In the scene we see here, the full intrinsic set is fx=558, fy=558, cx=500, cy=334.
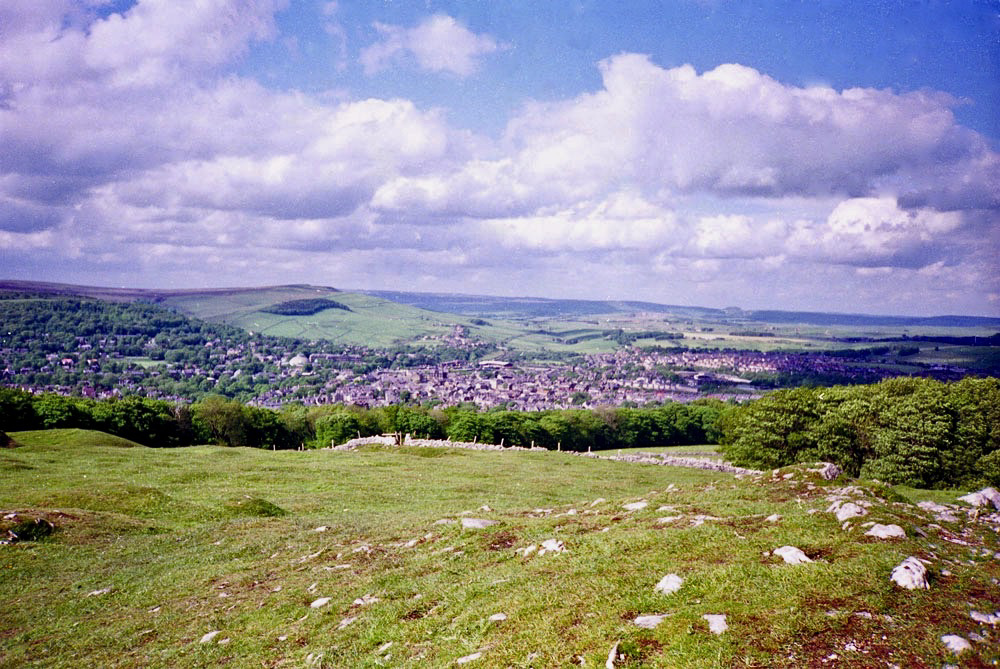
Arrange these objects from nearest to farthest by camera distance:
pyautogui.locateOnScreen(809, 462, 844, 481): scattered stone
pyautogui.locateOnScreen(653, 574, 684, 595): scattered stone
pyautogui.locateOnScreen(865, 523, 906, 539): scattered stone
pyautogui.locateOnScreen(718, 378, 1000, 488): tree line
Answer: pyautogui.locateOnScreen(653, 574, 684, 595): scattered stone < pyautogui.locateOnScreen(865, 523, 906, 539): scattered stone < pyautogui.locateOnScreen(809, 462, 844, 481): scattered stone < pyautogui.locateOnScreen(718, 378, 1000, 488): tree line

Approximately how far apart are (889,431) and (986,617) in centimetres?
6308

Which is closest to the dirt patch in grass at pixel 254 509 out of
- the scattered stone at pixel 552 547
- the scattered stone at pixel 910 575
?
the scattered stone at pixel 552 547

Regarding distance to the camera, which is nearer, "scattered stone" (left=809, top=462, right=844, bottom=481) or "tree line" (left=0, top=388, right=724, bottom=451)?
"scattered stone" (left=809, top=462, right=844, bottom=481)

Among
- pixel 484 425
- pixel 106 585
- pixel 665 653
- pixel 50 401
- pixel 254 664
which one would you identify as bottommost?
pixel 484 425

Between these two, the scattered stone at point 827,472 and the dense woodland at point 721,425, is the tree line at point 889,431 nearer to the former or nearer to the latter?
the dense woodland at point 721,425

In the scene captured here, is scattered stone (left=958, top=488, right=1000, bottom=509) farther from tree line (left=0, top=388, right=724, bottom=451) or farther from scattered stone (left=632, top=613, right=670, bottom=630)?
tree line (left=0, top=388, right=724, bottom=451)

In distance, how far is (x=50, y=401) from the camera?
9294 cm

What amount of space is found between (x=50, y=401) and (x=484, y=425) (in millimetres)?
77660

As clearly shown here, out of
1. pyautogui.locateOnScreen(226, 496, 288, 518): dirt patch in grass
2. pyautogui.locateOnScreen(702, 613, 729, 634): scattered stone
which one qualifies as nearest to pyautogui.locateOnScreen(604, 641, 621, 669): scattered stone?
pyautogui.locateOnScreen(702, 613, 729, 634): scattered stone

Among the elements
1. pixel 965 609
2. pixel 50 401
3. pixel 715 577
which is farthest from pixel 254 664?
pixel 50 401

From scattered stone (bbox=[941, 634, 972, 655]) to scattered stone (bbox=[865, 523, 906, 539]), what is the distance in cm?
492

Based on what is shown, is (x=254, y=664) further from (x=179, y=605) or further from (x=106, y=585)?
(x=106, y=585)

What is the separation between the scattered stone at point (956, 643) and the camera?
9.21 m

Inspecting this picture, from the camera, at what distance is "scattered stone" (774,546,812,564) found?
13031 millimetres
